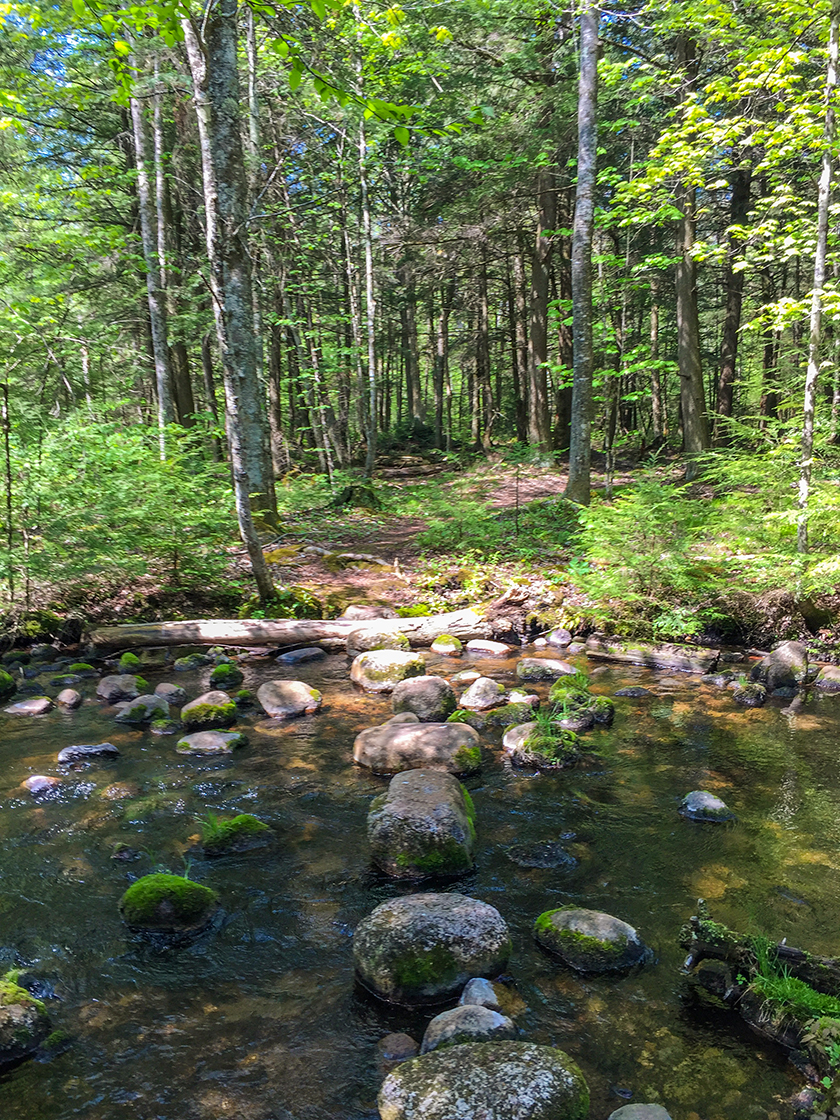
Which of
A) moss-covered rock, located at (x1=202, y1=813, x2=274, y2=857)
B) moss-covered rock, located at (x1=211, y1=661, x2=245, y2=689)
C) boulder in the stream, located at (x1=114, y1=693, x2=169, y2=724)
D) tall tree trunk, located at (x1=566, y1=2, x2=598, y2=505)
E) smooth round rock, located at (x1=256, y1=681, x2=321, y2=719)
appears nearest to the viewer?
moss-covered rock, located at (x1=202, y1=813, x2=274, y2=857)

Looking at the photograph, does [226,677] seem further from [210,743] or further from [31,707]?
[31,707]

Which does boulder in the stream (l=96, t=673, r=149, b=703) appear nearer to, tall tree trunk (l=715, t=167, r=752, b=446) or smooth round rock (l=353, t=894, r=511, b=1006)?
smooth round rock (l=353, t=894, r=511, b=1006)

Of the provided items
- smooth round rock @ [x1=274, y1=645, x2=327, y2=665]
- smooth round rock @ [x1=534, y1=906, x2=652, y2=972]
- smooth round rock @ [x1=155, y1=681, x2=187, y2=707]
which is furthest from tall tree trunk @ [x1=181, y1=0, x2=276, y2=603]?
smooth round rock @ [x1=534, y1=906, x2=652, y2=972]

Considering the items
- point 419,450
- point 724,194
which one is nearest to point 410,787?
point 724,194

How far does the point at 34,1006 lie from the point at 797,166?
18932 mm

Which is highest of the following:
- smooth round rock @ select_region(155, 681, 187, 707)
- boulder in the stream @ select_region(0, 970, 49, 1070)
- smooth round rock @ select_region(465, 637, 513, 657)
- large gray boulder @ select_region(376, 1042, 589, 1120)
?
large gray boulder @ select_region(376, 1042, 589, 1120)

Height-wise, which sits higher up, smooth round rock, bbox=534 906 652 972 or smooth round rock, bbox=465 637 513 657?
smooth round rock, bbox=534 906 652 972

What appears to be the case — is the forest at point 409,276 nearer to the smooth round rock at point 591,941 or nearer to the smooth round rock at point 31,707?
the smooth round rock at point 31,707

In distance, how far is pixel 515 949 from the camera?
377cm

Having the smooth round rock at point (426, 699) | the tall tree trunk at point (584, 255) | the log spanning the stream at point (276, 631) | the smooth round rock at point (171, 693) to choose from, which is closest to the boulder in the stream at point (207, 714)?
the smooth round rock at point (171, 693)

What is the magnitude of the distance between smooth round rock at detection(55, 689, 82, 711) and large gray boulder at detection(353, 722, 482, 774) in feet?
11.8

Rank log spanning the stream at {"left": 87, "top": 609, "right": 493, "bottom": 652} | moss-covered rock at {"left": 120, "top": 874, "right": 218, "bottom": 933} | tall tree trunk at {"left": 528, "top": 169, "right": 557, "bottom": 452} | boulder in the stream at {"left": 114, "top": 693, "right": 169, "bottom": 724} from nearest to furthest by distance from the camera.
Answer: moss-covered rock at {"left": 120, "top": 874, "right": 218, "bottom": 933} → boulder in the stream at {"left": 114, "top": 693, "right": 169, "bottom": 724} → log spanning the stream at {"left": 87, "top": 609, "right": 493, "bottom": 652} → tall tree trunk at {"left": 528, "top": 169, "right": 557, "bottom": 452}

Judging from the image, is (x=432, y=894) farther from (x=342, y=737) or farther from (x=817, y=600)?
(x=817, y=600)

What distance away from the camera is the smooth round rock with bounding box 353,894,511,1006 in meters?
3.42
